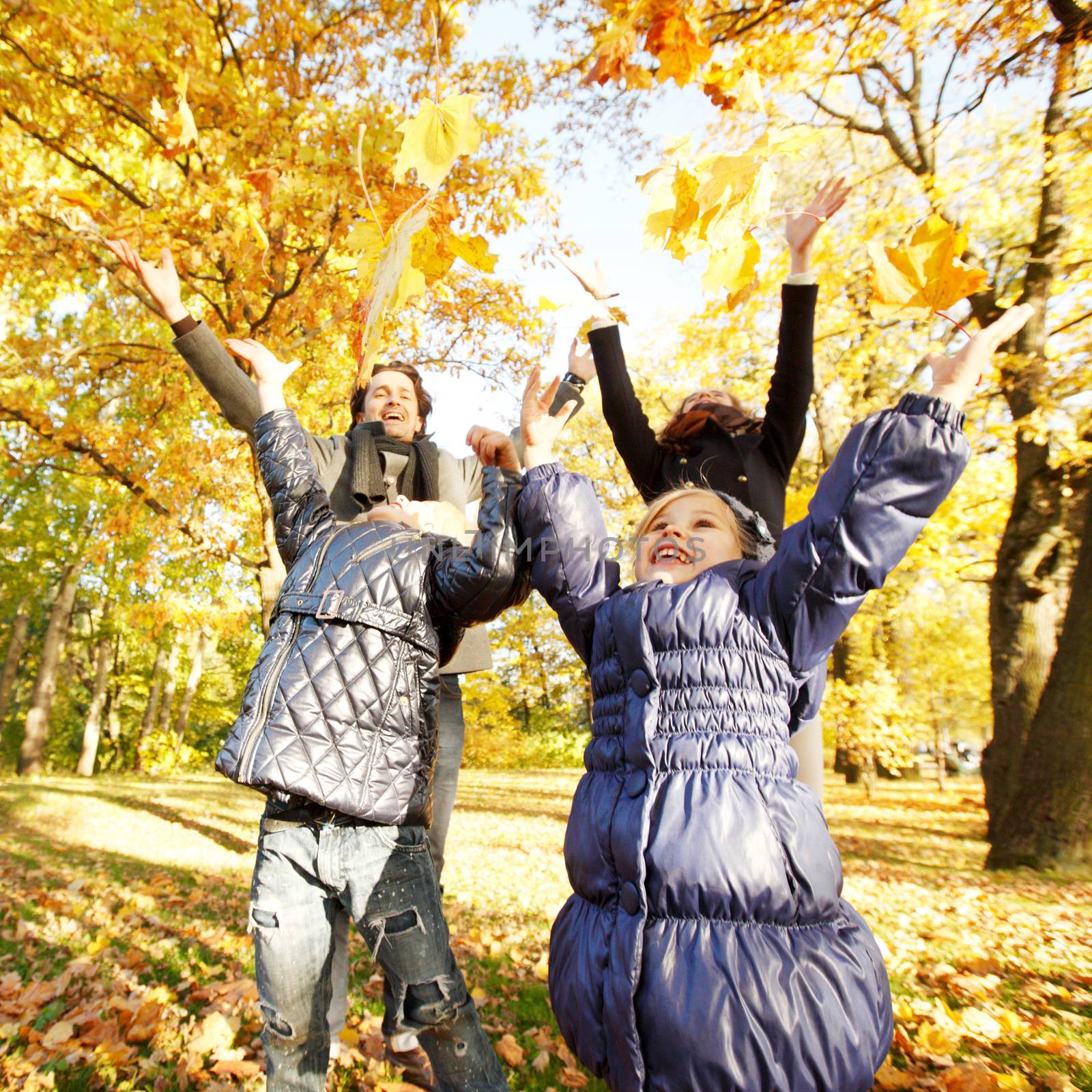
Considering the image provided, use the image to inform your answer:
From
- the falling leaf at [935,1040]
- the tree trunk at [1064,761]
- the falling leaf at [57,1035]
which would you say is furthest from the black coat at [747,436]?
the tree trunk at [1064,761]

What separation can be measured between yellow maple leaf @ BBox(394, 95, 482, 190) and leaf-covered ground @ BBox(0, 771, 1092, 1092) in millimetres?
2834

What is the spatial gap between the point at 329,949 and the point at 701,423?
6.20 ft

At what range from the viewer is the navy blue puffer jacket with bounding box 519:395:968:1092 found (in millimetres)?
1357

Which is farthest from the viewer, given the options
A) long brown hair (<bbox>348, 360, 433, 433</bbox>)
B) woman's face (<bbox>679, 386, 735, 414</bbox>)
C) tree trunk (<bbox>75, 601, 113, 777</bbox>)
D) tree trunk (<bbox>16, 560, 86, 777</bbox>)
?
tree trunk (<bbox>75, 601, 113, 777</bbox>)

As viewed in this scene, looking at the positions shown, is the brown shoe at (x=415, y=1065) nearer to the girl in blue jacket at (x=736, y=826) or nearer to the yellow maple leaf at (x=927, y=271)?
the girl in blue jacket at (x=736, y=826)

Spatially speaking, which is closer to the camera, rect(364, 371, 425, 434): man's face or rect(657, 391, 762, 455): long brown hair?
rect(657, 391, 762, 455): long brown hair

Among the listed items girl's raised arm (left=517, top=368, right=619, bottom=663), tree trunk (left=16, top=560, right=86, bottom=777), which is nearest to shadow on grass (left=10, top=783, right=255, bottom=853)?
tree trunk (left=16, top=560, right=86, bottom=777)

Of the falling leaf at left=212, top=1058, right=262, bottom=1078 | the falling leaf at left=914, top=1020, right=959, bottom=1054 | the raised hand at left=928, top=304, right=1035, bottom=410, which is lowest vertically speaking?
the falling leaf at left=212, top=1058, right=262, bottom=1078

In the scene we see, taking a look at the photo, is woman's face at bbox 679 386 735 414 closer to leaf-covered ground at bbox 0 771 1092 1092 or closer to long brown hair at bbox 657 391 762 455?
long brown hair at bbox 657 391 762 455

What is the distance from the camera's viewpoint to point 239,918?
15.5 ft

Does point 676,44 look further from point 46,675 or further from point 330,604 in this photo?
point 46,675

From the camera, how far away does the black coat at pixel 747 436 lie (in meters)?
2.46

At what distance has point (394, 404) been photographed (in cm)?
293

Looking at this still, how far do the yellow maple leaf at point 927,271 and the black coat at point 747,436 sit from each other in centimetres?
46
